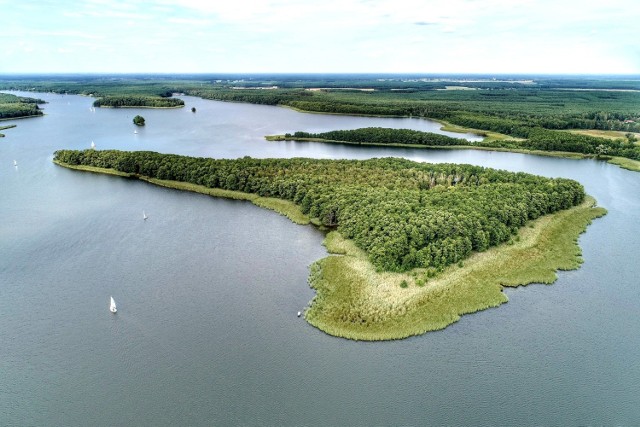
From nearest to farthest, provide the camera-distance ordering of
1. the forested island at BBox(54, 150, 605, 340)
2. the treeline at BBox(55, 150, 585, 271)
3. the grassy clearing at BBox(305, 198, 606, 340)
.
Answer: the grassy clearing at BBox(305, 198, 606, 340), the forested island at BBox(54, 150, 605, 340), the treeline at BBox(55, 150, 585, 271)

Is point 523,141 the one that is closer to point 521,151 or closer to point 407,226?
point 521,151

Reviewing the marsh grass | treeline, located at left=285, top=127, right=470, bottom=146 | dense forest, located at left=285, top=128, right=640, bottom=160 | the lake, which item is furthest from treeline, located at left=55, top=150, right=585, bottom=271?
dense forest, located at left=285, top=128, right=640, bottom=160

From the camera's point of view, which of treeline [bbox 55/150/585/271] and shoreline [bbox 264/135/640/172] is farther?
shoreline [bbox 264/135/640/172]

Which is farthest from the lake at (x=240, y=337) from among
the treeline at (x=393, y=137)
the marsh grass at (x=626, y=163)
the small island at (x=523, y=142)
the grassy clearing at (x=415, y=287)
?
the treeline at (x=393, y=137)

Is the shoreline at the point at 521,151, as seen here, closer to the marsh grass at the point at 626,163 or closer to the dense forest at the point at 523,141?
the marsh grass at the point at 626,163

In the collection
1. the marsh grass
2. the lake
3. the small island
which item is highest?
the small island

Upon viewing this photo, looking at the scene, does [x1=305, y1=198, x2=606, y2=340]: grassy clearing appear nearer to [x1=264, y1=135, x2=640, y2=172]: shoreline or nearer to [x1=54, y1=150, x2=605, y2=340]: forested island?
[x1=54, y1=150, x2=605, y2=340]: forested island

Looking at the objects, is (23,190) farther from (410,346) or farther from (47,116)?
(47,116)

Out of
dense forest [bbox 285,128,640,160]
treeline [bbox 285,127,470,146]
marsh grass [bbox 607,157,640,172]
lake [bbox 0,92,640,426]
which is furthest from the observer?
treeline [bbox 285,127,470,146]

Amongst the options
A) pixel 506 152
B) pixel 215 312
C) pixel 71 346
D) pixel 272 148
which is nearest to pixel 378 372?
pixel 215 312
